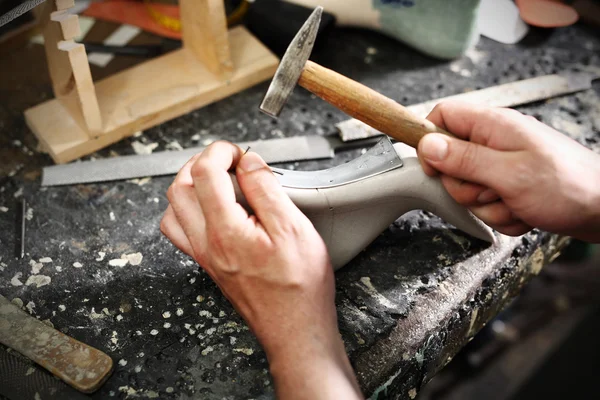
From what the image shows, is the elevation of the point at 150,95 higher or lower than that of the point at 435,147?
lower

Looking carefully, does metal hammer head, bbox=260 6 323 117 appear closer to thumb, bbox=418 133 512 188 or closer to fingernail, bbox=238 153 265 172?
fingernail, bbox=238 153 265 172

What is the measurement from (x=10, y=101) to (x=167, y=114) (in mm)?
364

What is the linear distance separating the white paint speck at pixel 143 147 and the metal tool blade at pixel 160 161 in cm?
4

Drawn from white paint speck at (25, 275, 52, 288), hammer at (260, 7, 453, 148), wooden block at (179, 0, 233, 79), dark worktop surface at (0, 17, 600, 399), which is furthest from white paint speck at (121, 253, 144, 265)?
wooden block at (179, 0, 233, 79)

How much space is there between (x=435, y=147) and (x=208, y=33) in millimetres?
624

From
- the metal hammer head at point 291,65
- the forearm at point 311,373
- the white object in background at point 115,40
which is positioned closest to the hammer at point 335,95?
the metal hammer head at point 291,65

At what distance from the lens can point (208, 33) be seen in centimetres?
120

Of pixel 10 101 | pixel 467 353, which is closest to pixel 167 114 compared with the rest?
pixel 10 101

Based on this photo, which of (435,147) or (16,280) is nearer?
(435,147)

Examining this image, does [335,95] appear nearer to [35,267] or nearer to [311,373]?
[311,373]

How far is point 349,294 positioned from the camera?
90 centimetres

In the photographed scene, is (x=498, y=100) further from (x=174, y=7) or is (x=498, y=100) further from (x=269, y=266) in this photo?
(x=174, y=7)

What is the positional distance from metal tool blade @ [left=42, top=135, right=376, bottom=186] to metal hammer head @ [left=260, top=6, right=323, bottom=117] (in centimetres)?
32

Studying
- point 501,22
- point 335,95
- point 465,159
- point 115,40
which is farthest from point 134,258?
point 501,22
